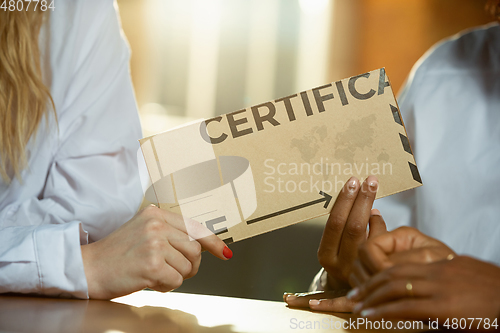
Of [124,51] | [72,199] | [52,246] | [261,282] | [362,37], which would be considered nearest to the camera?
[52,246]

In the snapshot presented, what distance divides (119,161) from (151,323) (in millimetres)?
369

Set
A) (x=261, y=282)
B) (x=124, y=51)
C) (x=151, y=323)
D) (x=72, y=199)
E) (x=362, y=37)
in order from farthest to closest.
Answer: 1. (x=362, y=37)
2. (x=261, y=282)
3. (x=124, y=51)
4. (x=72, y=199)
5. (x=151, y=323)

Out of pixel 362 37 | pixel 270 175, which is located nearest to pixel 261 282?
pixel 270 175

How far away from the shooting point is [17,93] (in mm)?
602

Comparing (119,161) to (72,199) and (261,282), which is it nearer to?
(72,199)

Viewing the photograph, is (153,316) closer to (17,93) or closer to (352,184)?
(352,184)

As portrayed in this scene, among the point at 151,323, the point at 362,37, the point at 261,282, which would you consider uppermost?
the point at 362,37

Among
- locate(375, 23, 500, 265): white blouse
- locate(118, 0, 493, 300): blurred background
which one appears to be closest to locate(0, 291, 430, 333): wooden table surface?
locate(375, 23, 500, 265): white blouse

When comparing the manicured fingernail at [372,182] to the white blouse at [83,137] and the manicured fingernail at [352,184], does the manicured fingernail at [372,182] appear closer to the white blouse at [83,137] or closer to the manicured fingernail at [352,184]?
the manicured fingernail at [352,184]

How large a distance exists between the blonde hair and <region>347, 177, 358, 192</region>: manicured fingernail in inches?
18.6

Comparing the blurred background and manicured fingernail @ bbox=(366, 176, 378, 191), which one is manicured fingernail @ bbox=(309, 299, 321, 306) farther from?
the blurred background

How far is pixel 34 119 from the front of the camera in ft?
2.01

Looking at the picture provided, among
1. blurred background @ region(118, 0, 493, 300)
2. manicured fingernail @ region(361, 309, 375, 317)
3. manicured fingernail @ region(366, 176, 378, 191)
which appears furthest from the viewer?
blurred background @ region(118, 0, 493, 300)

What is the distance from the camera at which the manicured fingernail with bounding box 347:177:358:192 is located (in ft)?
1.45
